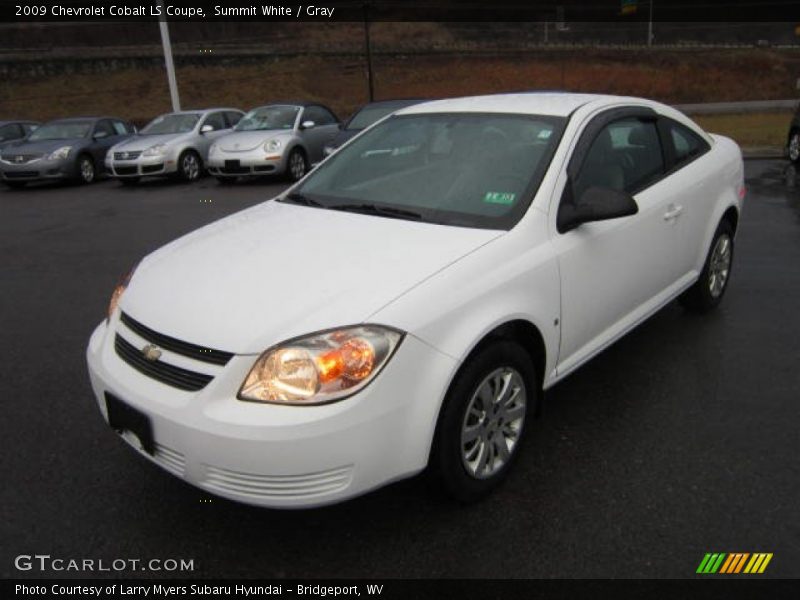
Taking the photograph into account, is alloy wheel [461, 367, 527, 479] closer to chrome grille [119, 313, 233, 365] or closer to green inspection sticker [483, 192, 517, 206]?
green inspection sticker [483, 192, 517, 206]

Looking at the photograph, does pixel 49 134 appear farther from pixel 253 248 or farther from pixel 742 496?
pixel 742 496

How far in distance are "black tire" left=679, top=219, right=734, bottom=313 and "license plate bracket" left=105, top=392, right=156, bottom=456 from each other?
359 cm

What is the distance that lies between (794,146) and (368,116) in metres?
7.24

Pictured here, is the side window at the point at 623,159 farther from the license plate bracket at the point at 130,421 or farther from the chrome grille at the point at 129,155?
the chrome grille at the point at 129,155

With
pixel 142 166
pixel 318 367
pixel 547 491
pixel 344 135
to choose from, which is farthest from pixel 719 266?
pixel 142 166

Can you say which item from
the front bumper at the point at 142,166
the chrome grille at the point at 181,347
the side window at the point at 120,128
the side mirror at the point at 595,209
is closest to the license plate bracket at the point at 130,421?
the chrome grille at the point at 181,347

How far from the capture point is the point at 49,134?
1376 centimetres

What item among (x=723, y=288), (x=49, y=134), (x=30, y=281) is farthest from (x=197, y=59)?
(x=723, y=288)

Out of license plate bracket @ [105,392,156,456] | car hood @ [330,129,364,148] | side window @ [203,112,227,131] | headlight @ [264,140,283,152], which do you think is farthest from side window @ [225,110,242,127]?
license plate bracket @ [105,392,156,456]

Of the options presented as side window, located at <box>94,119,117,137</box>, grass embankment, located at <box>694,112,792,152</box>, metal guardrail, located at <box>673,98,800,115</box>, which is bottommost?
metal guardrail, located at <box>673,98,800,115</box>

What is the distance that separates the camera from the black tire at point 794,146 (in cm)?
1116

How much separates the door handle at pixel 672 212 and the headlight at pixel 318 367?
2175mm

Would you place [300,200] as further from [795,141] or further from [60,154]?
[60,154]

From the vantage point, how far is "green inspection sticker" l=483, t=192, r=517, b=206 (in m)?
2.98
